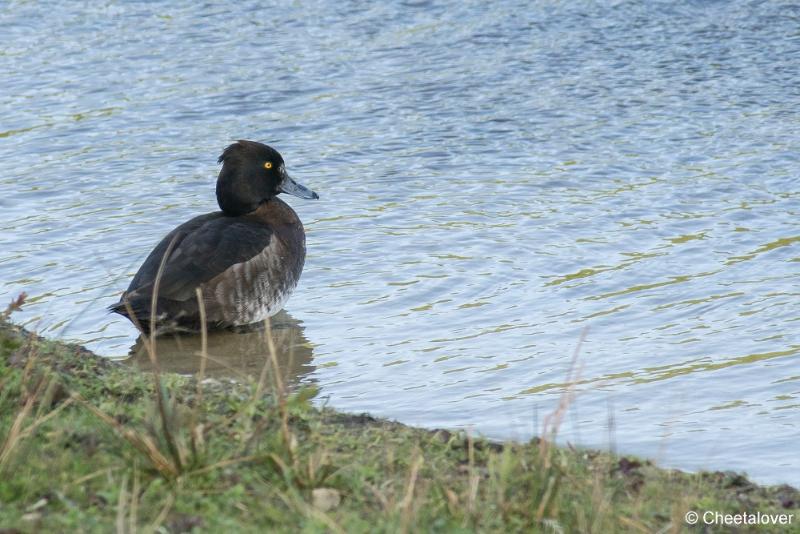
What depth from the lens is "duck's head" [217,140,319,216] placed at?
28.9ft

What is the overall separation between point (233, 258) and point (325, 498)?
425 cm

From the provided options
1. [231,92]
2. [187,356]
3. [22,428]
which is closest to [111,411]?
[22,428]

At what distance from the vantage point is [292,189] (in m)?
9.27

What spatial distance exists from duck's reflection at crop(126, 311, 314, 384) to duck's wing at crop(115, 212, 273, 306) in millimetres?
339

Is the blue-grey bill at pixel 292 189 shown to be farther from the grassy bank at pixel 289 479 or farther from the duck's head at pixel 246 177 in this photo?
the grassy bank at pixel 289 479

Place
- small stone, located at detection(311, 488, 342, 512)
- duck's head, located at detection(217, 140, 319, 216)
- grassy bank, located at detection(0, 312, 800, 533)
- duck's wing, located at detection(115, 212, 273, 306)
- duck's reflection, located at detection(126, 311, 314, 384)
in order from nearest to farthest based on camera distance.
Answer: grassy bank, located at detection(0, 312, 800, 533) → small stone, located at detection(311, 488, 342, 512) → duck's reflection, located at detection(126, 311, 314, 384) → duck's wing, located at detection(115, 212, 273, 306) → duck's head, located at detection(217, 140, 319, 216)

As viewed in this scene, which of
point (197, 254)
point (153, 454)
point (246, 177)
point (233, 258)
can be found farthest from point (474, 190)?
point (153, 454)

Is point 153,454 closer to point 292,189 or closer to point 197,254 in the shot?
point 197,254

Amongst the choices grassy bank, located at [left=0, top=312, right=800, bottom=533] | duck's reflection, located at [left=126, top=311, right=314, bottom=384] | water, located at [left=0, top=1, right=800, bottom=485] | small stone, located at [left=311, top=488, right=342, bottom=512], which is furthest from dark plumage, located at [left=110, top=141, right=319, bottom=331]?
small stone, located at [left=311, top=488, right=342, bottom=512]

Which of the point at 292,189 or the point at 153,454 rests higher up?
the point at 292,189

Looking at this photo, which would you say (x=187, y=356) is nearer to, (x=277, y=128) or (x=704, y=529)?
(x=704, y=529)

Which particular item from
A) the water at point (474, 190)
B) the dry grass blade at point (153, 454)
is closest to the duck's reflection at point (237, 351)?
the water at point (474, 190)

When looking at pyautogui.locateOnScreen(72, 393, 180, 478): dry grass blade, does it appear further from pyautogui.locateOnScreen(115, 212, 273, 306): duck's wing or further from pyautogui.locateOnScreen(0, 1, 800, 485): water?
pyautogui.locateOnScreen(115, 212, 273, 306): duck's wing

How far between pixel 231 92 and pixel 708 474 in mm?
8906
